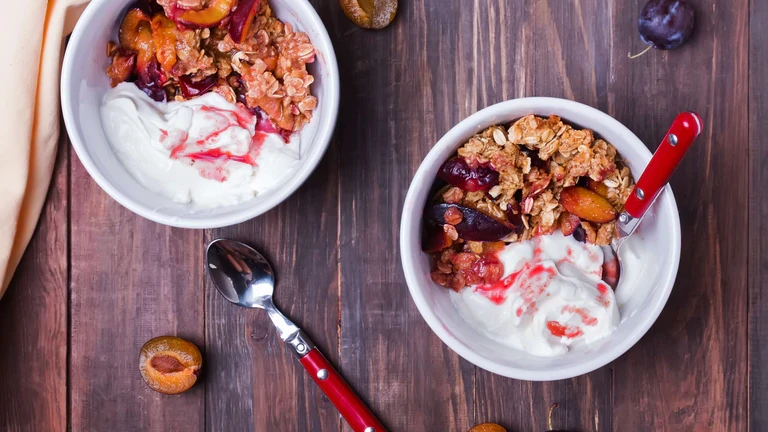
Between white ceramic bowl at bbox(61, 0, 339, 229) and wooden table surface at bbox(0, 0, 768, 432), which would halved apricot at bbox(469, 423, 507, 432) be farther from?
white ceramic bowl at bbox(61, 0, 339, 229)

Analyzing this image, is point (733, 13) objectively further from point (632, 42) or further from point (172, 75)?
point (172, 75)

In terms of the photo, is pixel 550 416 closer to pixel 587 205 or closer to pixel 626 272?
pixel 626 272

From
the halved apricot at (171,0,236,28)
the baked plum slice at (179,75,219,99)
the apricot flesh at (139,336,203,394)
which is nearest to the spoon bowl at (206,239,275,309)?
the apricot flesh at (139,336,203,394)

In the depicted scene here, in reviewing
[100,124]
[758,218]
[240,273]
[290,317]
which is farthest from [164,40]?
[758,218]

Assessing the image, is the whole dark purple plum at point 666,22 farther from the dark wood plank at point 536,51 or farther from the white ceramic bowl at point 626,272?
the white ceramic bowl at point 626,272

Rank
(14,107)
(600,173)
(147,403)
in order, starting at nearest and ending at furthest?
(600,173), (14,107), (147,403)

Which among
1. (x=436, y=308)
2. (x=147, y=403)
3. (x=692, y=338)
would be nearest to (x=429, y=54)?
(x=436, y=308)
